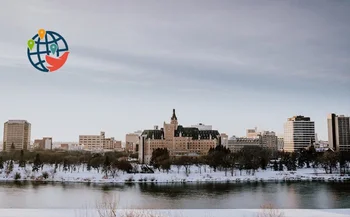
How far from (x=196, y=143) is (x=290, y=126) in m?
11.6

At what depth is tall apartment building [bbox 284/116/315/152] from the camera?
111 feet

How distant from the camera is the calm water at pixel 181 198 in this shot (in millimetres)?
7980

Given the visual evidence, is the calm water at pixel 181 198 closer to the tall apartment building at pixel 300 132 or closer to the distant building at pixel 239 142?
the distant building at pixel 239 142

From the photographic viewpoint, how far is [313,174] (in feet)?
50.3

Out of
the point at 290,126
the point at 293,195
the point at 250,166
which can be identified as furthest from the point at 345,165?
the point at 290,126

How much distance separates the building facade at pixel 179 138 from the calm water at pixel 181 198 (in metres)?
15.2

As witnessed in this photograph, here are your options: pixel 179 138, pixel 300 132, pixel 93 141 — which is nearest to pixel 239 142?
pixel 300 132

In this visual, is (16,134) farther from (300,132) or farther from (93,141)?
(300,132)

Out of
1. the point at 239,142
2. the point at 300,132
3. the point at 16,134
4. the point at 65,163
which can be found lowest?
the point at 65,163

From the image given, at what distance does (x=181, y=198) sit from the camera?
9.16 m

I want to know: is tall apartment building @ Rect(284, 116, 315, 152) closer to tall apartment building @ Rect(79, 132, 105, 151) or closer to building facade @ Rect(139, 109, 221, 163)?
building facade @ Rect(139, 109, 221, 163)

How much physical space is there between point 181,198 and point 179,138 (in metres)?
18.5

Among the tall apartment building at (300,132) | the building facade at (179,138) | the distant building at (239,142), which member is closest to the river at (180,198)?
the building facade at (179,138)

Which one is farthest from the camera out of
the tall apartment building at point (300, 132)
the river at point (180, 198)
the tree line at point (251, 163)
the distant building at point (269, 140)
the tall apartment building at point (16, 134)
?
the distant building at point (269, 140)
